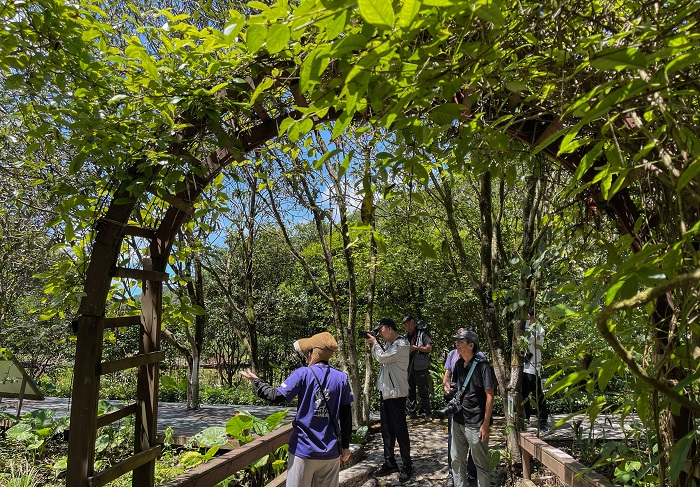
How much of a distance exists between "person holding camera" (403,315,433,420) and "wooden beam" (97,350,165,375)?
194 inches

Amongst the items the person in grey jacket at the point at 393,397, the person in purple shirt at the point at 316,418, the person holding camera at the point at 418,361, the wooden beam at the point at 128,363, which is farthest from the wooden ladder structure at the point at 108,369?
the person holding camera at the point at 418,361

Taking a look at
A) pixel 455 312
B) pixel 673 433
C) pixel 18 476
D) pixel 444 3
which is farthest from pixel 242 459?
pixel 455 312

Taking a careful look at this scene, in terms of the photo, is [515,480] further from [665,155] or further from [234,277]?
[234,277]

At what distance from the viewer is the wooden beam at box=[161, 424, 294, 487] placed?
314 centimetres

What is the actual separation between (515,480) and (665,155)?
4.38m

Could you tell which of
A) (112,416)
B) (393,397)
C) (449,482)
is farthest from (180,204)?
(449,482)

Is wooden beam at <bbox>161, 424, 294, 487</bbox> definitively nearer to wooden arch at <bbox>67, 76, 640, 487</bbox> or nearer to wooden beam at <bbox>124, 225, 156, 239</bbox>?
wooden arch at <bbox>67, 76, 640, 487</bbox>

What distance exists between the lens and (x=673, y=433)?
2.23 metres

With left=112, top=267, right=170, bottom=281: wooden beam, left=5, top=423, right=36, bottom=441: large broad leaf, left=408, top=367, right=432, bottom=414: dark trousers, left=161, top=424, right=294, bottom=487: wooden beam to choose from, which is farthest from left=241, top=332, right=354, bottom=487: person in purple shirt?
left=408, top=367, right=432, bottom=414: dark trousers

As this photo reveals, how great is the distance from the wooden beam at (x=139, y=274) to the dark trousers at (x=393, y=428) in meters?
3.18

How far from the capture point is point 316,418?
12.1 ft

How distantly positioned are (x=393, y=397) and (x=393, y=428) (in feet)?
1.10

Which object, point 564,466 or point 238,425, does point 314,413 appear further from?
point 238,425

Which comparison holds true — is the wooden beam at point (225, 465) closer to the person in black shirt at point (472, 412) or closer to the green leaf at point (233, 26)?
the person in black shirt at point (472, 412)
